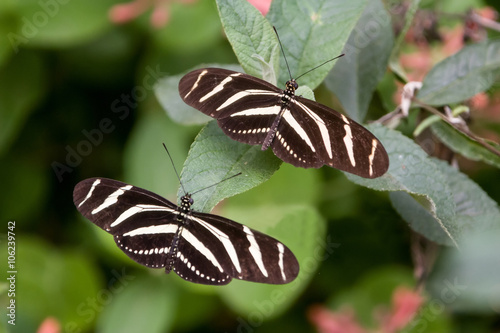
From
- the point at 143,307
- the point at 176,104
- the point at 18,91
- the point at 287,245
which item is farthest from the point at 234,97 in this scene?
the point at 18,91

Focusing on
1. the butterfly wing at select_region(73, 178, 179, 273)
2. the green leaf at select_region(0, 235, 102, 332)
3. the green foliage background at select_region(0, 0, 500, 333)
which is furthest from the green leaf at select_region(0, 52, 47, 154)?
the butterfly wing at select_region(73, 178, 179, 273)

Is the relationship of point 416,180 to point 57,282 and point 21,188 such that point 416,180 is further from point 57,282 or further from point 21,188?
point 21,188

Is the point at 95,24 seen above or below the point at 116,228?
above

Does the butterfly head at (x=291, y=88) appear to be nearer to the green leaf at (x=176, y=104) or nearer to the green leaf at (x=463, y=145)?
the green leaf at (x=176, y=104)

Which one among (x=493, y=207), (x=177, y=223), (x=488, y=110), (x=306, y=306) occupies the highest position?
(x=177, y=223)

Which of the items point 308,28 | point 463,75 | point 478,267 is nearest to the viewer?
point 478,267

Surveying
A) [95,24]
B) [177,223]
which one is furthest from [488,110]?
[95,24]

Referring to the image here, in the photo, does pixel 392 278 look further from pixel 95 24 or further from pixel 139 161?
pixel 95 24
